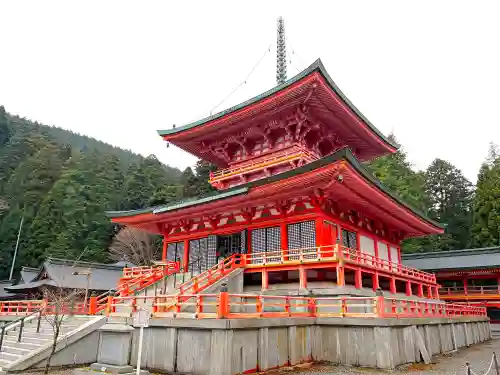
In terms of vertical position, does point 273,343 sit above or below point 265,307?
below

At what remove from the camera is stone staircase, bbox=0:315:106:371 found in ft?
42.1

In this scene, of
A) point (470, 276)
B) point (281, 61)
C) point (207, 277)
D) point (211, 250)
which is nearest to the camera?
point (207, 277)

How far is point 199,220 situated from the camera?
23.3 metres

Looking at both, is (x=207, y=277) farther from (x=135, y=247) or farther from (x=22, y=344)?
(x=135, y=247)

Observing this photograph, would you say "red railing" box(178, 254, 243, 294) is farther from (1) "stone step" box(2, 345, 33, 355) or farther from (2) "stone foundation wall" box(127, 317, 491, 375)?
(1) "stone step" box(2, 345, 33, 355)

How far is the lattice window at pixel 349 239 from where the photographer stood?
67.6 ft

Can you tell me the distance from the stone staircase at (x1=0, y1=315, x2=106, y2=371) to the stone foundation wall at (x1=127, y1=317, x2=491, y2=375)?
2682 millimetres

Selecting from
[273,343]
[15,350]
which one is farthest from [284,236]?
[15,350]

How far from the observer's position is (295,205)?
19.5 meters

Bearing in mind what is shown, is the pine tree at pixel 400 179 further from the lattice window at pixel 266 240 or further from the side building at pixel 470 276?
the lattice window at pixel 266 240

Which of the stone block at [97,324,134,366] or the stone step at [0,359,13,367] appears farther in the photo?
the stone step at [0,359,13,367]

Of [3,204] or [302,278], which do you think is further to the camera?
[3,204]

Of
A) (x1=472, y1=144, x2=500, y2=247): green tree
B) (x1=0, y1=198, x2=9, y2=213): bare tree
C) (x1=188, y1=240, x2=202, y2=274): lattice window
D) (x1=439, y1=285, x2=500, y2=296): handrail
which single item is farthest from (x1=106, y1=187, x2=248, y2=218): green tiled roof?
(x1=0, y1=198, x2=9, y2=213): bare tree

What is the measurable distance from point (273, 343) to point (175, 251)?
13.4 metres
